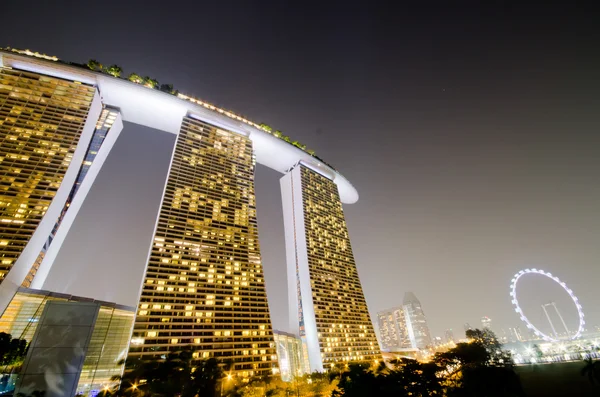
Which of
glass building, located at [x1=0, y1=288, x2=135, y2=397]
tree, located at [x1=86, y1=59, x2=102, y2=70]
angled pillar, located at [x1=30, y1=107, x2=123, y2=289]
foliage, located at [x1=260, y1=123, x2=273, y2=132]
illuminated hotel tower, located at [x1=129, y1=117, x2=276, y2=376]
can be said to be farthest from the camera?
foliage, located at [x1=260, y1=123, x2=273, y2=132]

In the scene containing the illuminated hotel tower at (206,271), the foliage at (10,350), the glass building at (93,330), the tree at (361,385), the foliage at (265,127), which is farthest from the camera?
the foliage at (265,127)

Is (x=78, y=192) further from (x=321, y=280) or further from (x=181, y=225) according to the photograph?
(x=321, y=280)

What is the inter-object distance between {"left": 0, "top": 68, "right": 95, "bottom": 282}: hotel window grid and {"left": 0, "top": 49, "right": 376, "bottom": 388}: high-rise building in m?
0.21

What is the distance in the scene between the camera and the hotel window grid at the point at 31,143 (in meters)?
54.6

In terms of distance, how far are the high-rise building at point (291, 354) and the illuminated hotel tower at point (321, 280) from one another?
3.73 m

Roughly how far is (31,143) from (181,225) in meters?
37.3

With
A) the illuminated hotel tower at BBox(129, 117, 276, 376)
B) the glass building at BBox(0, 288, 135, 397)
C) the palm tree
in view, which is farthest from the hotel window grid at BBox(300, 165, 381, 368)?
the palm tree

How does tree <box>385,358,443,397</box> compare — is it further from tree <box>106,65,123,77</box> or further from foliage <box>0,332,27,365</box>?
tree <box>106,65,123,77</box>

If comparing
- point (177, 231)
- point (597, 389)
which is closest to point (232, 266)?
point (177, 231)

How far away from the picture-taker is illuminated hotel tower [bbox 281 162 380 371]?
304 ft

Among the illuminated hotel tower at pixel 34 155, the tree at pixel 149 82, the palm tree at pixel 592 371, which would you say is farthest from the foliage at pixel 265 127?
the palm tree at pixel 592 371

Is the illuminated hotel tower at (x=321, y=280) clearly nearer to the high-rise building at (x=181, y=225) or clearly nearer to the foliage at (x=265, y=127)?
the high-rise building at (x=181, y=225)

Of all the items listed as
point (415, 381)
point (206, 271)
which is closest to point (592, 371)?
point (415, 381)

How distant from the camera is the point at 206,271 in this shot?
7438 cm
